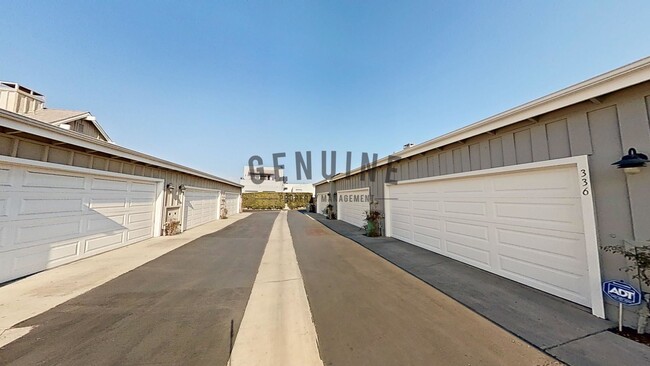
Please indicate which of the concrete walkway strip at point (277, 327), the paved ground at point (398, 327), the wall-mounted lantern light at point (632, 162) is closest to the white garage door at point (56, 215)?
the concrete walkway strip at point (277, 327)

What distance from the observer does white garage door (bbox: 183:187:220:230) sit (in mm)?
10344

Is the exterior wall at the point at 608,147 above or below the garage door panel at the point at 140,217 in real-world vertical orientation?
above

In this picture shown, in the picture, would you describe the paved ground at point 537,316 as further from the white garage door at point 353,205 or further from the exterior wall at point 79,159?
the exterior wall at point 79,159

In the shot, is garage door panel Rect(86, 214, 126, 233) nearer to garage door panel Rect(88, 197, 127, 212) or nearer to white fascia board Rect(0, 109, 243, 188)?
garage door panel Rect(88, 197, 127, 212)

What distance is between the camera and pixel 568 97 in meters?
3.06

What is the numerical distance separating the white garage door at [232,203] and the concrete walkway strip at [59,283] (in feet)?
38.6

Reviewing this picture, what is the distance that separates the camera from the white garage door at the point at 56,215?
12.5 feet

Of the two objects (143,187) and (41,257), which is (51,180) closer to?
(41,257)

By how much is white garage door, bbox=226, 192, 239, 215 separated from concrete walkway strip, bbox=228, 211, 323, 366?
1475 centimetres

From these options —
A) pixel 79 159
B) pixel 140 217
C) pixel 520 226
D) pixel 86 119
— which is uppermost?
pixel 86 119

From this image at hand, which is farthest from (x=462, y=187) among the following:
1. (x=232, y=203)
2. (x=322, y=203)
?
(x=232, y=203)

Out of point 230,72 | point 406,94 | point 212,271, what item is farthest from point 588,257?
point 230,72

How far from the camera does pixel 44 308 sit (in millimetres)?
2881

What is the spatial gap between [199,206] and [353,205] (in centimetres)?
846
